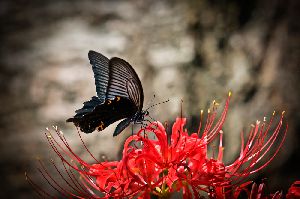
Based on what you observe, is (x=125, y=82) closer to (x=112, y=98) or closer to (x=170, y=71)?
(x=112, y=98)

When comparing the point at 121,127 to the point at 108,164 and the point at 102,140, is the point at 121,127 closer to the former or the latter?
the point at 108,164

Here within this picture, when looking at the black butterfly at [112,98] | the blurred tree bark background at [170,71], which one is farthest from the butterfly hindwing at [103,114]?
the blurred tree bark background at [170,71]

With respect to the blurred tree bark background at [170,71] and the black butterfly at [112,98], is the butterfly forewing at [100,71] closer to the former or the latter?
the black butterfly at [112,98]

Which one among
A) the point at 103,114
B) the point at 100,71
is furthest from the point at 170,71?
the point at 100,71

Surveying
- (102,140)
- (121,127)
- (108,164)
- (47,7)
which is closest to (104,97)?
(121,127)

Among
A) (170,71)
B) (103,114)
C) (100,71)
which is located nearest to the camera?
(100,71)

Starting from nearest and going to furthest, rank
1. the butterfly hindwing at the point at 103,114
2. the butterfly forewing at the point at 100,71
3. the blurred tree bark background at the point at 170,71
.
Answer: the butterfly forewing at the point at 100,71 < the butterfly hindwing at the point at 103,114 < the blurred tree bark background at the point at 170,71

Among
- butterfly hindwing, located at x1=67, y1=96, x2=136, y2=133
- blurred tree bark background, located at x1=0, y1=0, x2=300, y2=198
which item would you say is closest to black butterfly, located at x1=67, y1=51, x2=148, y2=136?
butterfly hindwing, located at x1=67, y1=96, x2=136, y2=133
